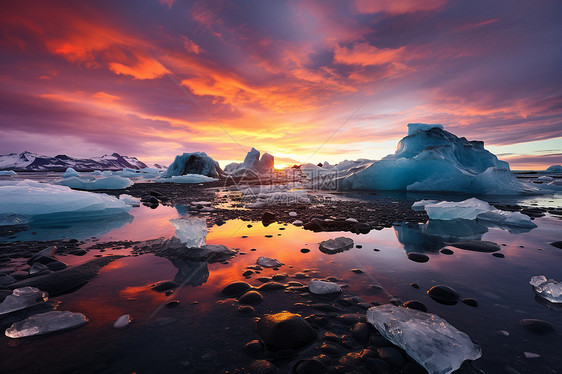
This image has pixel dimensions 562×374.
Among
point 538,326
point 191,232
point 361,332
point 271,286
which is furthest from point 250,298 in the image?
point 538,326

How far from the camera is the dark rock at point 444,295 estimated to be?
7.14 feet

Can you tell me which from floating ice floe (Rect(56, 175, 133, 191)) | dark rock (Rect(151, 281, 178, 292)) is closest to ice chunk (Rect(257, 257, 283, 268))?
dark rock (Rect(151, 281, 178, 292))

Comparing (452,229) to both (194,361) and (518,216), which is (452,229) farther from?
(194,361)

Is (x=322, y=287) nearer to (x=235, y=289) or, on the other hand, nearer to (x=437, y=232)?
(x=235, y=289)

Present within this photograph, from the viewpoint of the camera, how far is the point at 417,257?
131 inches

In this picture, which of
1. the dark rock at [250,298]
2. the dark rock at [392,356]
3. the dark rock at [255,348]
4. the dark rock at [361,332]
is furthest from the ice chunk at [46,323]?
the dark rock at [392,356]

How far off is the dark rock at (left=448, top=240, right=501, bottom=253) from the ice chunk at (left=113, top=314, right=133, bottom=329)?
4.65 metres

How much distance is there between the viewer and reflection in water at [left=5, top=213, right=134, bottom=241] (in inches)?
174

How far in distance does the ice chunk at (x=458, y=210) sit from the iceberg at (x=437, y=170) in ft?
28.0

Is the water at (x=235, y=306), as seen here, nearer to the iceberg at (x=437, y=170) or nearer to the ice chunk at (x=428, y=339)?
the ice chunk at (x=428, y=339)

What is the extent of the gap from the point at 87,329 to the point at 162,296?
597 millimetres

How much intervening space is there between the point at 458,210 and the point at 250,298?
247 inches

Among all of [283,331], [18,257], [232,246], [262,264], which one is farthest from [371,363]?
[18,257]

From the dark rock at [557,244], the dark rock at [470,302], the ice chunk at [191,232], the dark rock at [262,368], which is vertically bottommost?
the dark rock at [262,368]
